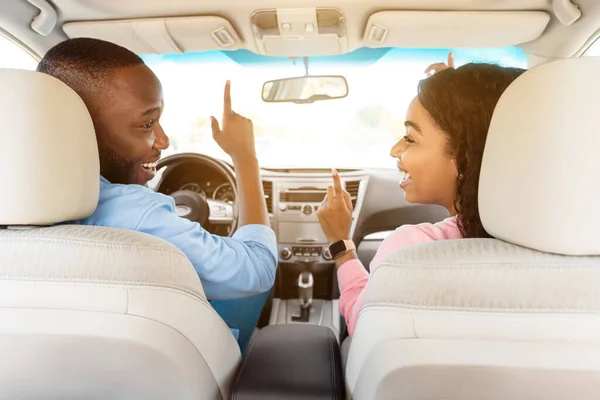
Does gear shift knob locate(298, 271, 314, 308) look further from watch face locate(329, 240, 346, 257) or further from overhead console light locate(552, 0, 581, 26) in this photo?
overhead console light locate(552, 0, 581, 26)

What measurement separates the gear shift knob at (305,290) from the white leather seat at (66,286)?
81.9 inches

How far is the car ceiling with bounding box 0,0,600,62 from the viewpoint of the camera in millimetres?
2553

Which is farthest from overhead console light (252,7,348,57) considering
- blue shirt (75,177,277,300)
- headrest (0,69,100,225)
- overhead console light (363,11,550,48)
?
headrest (0,69,100,225)

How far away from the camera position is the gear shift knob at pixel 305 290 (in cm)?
316

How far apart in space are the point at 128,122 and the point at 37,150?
0.47 meters

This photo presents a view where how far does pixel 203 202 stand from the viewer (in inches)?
119

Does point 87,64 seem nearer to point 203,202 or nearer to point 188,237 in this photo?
point 188,237

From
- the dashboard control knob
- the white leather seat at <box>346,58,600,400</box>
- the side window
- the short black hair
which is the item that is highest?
the side window

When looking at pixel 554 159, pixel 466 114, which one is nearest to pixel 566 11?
pixel 466 114

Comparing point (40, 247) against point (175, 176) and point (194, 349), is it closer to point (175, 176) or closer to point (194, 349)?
point (194, 349)

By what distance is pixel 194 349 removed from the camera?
112 cm

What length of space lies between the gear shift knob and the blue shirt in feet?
5.29

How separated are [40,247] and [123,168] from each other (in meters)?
0.53

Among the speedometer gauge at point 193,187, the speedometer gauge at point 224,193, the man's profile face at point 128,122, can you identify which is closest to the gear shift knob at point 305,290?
the speedometer gauge at point 224,193
